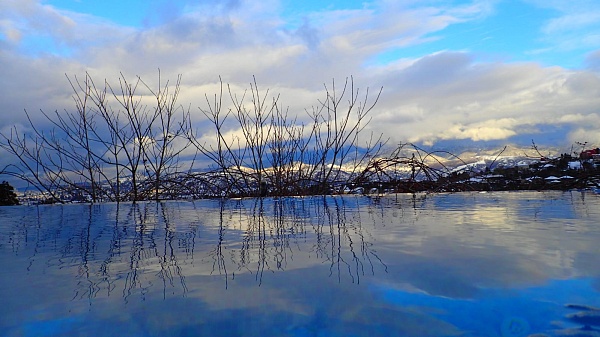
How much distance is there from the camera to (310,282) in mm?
801

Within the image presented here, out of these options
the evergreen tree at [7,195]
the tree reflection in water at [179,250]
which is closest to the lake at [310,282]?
the tree reflection in water at [179,250]

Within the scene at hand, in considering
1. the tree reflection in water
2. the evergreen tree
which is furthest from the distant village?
the tree reflection in water

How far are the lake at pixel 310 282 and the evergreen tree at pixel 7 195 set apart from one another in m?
5.95

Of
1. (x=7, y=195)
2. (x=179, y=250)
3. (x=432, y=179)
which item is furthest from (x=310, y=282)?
(x=7, y=195)

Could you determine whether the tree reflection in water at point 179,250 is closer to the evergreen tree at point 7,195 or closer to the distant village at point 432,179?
the distant village at point 432,179

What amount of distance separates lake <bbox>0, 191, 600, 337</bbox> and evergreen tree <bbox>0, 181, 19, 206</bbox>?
595 cm

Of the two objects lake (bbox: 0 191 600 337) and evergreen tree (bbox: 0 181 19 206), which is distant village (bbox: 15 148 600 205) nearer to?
evergreen tree (bbox: 0 181 19 206)

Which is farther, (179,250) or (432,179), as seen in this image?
(432,179)

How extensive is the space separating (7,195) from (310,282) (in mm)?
7307

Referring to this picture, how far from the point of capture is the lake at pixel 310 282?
1.94 ft

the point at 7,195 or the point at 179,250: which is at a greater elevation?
the point at 7,195

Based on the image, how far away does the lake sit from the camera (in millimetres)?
592

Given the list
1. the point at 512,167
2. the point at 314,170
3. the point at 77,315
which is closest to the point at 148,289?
the point at 77,315

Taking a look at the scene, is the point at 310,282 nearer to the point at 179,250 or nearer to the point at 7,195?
the point at 179,250
